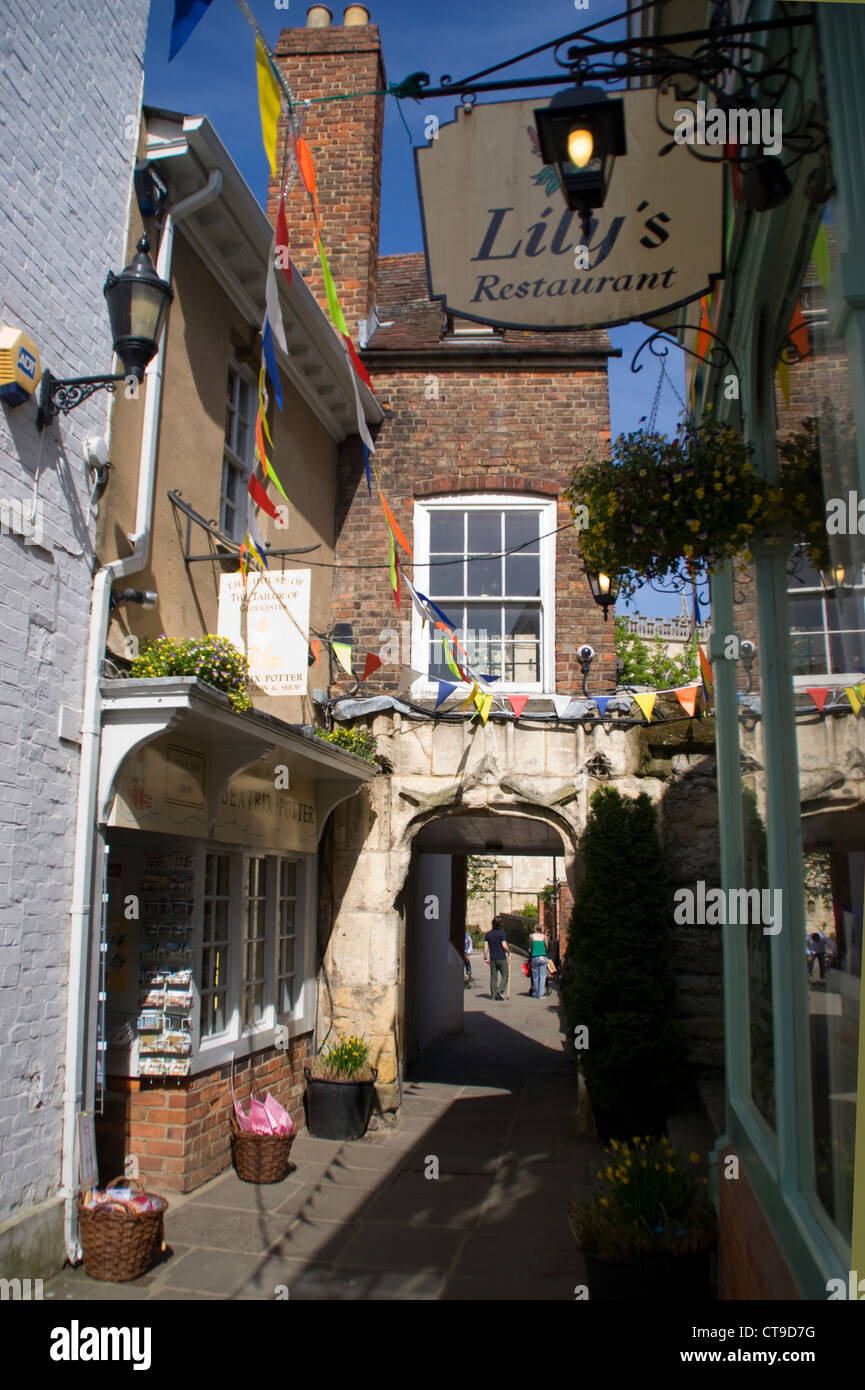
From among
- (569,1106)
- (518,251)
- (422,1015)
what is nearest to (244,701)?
(518,251)

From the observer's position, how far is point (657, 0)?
336cm

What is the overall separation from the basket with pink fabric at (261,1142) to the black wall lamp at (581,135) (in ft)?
21.2

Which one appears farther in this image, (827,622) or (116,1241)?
(116,1241)

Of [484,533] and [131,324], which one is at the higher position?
[484,533]

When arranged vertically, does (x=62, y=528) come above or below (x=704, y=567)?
above

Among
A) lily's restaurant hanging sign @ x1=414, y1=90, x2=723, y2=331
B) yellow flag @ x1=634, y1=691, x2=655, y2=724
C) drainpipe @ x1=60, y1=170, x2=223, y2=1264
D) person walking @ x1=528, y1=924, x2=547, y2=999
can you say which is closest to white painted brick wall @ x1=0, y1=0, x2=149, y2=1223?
drainpipe @ x1=60, y1=170, x2=223, y2=1264

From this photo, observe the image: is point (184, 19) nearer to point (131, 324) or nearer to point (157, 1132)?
point (131, 324)

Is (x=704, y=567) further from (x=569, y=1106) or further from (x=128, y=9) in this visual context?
(x=569, y=1106)

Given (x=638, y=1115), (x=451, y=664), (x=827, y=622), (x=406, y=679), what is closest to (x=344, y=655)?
(x=406, y=679)

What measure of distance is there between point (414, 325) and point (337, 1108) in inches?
329

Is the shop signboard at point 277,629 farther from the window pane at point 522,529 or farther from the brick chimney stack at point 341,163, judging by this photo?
the brick chimney stack at point 341,163

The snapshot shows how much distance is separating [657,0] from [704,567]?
1937 millimetres

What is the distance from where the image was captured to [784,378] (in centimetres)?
400

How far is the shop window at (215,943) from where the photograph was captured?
299 inches
